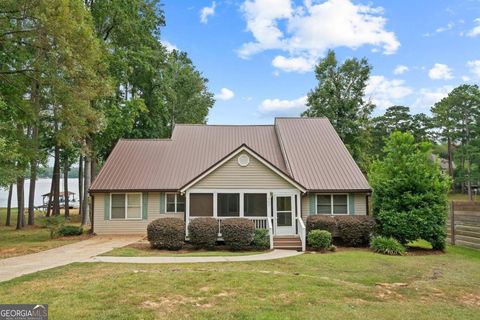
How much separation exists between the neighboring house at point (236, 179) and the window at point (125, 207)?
0.05 m

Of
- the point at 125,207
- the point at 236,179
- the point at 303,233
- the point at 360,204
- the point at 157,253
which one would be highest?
the point at 236,179

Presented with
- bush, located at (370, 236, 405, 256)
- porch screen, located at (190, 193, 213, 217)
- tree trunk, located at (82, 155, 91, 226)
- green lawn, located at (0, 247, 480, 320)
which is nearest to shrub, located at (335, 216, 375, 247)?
bush, located at (370, 236, 405, 256)

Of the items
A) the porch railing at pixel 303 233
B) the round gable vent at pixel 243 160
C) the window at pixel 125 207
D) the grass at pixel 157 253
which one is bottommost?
the grass at pixel 157 253

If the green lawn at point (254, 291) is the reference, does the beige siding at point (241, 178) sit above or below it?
above

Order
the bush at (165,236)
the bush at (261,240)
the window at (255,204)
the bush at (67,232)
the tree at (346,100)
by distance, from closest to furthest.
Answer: the bush at (165,236) → the bush at (261,240) → the window at (255,204) → the bush at (67,232) → the tree at (346,100)

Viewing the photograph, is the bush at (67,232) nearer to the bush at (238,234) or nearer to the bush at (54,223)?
the bush at (54,223)

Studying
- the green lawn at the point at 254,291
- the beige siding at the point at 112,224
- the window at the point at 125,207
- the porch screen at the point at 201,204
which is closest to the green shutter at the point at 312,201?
the porch screen at the point at 201,204

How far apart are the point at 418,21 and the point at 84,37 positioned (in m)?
→ 15.5

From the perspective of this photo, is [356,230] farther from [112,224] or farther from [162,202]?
[112,224]

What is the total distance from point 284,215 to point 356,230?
323cm

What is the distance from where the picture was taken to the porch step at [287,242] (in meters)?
15.2

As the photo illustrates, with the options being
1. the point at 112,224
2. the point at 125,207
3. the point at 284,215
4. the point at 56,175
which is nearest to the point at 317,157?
the point at 284,215

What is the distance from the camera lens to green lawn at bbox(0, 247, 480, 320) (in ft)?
21.4

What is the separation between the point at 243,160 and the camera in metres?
16.7
